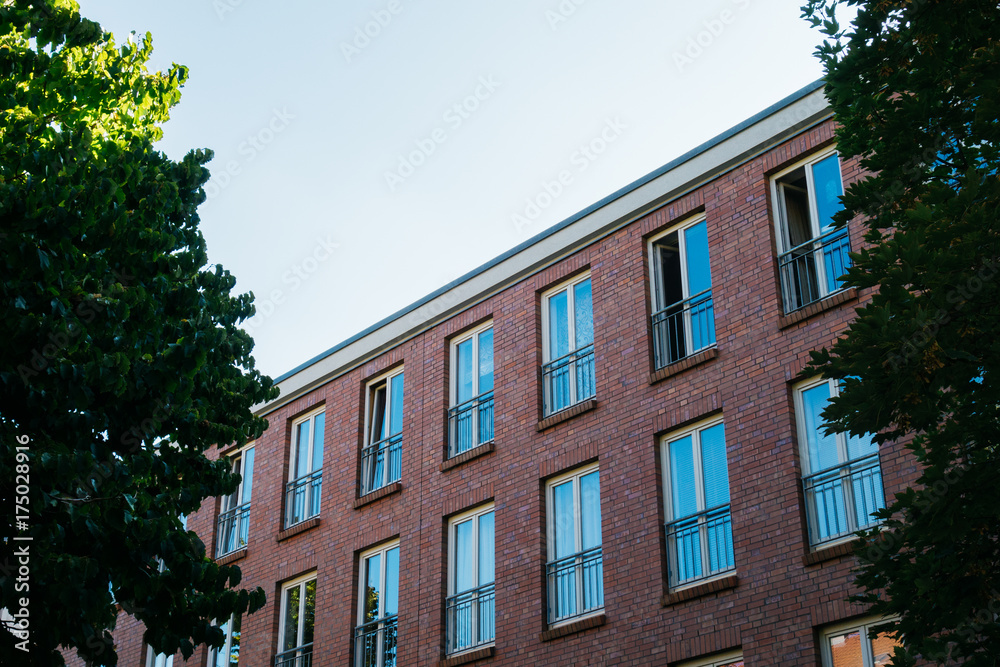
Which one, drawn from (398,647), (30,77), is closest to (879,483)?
(398,647)

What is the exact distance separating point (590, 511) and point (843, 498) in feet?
15.0

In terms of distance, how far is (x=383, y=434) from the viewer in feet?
78.6

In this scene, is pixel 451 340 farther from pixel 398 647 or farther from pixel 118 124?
pixel 118 124

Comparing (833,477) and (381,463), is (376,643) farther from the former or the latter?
(833,477)

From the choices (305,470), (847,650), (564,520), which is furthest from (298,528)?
(847,650)

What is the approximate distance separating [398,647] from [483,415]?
14.3 ft

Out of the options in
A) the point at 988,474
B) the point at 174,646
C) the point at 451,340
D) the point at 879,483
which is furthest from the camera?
the point at 451,340

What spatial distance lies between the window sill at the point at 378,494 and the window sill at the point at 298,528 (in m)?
1.27

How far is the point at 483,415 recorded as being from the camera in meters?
21.6

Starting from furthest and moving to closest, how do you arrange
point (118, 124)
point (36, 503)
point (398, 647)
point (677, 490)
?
point (398, 647), point (677, 490), point (118, 124), point (36, 503)

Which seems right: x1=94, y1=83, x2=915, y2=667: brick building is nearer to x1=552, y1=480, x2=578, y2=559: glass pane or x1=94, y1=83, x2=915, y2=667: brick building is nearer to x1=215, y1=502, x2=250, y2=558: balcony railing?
x1=552, y1=480, x2=578, y2=559: glass pane

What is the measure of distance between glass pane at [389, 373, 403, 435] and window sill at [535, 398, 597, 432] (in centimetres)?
431

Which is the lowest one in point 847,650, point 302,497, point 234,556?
point 847,650

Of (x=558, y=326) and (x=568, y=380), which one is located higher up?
(x=558, y=326)
